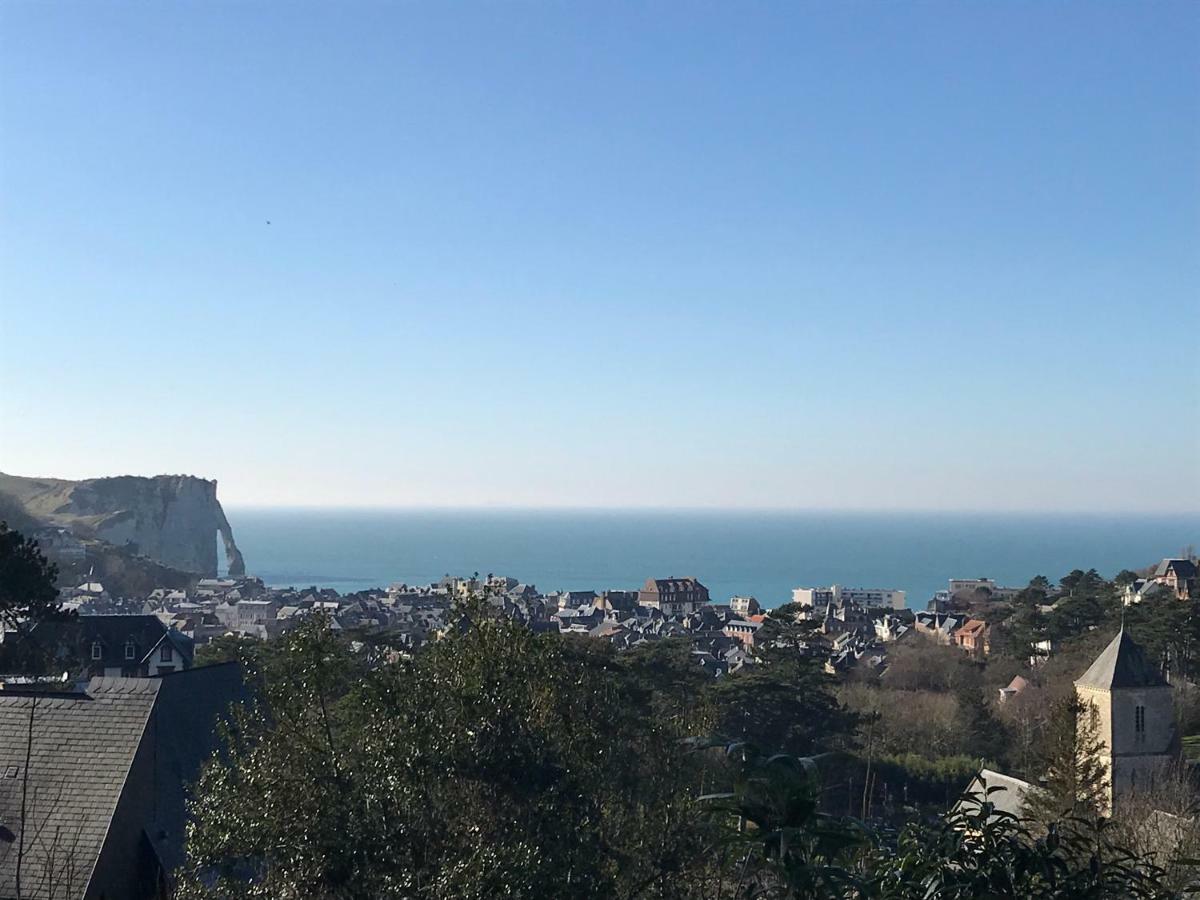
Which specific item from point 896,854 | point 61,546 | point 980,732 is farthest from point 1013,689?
point 61,546

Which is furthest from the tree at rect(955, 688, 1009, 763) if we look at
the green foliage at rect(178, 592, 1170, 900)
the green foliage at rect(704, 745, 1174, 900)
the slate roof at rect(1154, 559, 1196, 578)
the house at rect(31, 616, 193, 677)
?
the slate roof at rect(1154, 559, 1196, 578)

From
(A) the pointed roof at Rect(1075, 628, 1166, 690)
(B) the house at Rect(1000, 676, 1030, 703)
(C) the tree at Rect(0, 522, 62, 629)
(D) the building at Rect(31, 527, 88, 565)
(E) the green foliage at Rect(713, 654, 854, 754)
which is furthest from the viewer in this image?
(D) the building at Rect(31, 527, 88, 565)

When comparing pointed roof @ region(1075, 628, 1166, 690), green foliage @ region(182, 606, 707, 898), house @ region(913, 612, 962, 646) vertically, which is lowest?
house @ region(913, 612, 962, 646)

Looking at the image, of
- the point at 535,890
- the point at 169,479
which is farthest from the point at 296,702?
the point at 169,479

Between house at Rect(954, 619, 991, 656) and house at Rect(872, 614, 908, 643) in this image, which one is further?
house at Rect(872, 614, 908, 643)

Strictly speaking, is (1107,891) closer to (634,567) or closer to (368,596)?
(368,596)

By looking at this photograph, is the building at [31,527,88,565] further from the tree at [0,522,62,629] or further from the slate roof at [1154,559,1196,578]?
the tree at [0,522,62,629]

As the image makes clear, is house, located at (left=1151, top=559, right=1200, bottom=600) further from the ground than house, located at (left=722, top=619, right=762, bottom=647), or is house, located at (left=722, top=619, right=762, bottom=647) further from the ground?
house, located at (left=1151, top=559, right=1200, bottom=600)

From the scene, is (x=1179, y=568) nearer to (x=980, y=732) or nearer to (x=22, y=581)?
(x=980, y=732)
